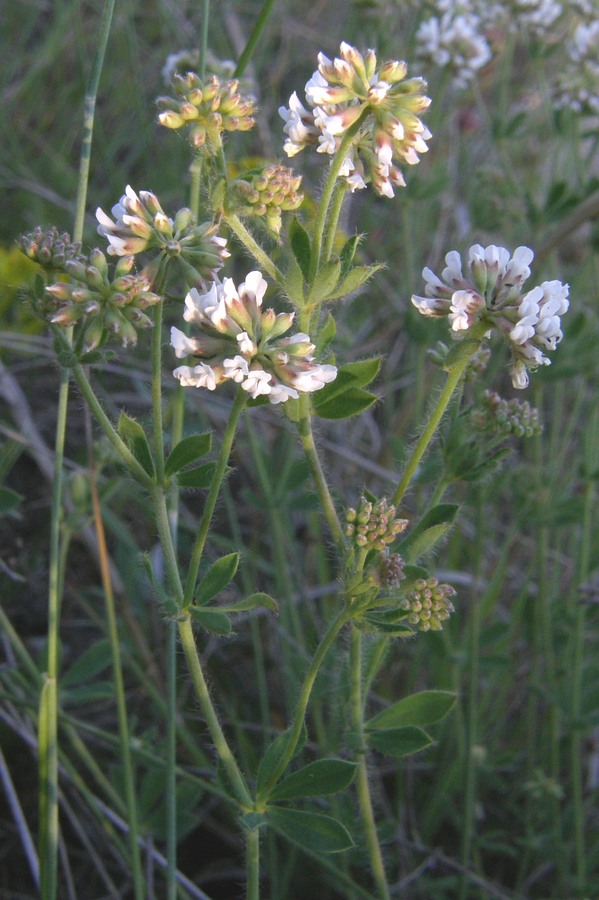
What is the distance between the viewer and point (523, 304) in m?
1.57

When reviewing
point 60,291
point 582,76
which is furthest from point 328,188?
point 582,76

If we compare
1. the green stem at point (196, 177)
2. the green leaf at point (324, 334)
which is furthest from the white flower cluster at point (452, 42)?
the green leaf at point (324, 334)

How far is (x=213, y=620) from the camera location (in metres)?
1.64

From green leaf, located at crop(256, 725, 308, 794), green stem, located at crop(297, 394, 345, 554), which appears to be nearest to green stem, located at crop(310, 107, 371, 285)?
green stem, located at crop(297, 394, 345, 554)

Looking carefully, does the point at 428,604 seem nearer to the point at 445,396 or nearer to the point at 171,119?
the point at 445,396

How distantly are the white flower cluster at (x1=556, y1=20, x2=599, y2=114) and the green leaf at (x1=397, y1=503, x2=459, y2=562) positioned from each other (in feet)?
7.70

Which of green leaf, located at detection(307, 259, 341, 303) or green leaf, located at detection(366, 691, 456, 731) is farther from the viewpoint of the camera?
green leaf, located at detection(366, 691, 456, 731)

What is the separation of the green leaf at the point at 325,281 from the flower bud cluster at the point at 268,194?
0.15 m

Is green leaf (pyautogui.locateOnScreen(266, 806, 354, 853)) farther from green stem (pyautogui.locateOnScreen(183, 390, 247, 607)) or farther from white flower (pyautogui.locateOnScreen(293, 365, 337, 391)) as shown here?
white flower (pyautogui.locateOnScreen(293, 365, 337, 391))

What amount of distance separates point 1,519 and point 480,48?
2650 millimetres

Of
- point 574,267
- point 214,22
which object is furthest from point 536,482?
point 214,22

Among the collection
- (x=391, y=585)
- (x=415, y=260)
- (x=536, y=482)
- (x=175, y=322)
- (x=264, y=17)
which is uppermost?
(x=415, y=260)

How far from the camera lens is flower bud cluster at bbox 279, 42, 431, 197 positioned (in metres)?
1.57

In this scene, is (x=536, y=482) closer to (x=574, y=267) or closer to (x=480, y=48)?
(x=480, y=48)
